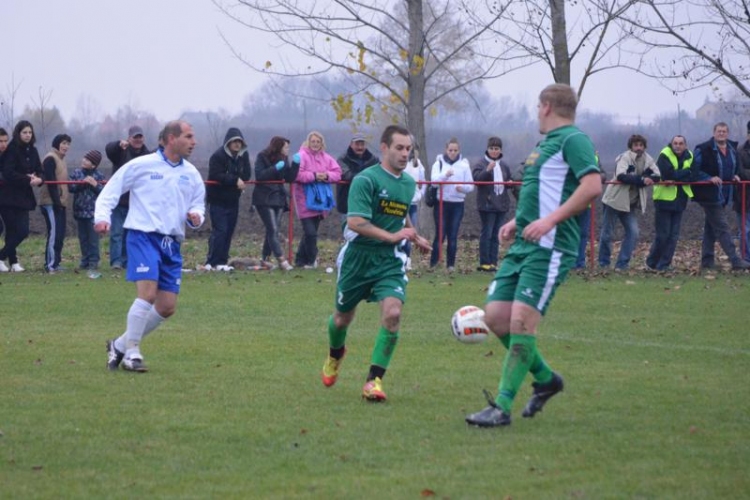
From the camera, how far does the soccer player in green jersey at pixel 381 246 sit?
788cm

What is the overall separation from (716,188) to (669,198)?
2.59 feet

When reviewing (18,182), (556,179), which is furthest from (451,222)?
(556,179)

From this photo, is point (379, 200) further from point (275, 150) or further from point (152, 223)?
point (275, 150)

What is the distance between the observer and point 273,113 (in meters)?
59.7

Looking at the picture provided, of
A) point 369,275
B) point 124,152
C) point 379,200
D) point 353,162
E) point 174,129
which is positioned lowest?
point 369,275

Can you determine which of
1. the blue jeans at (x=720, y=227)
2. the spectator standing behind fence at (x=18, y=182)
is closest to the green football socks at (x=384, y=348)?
the spectator standing behind fence at (x=18, y=182)

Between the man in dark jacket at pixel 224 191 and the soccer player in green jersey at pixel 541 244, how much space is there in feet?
36.3

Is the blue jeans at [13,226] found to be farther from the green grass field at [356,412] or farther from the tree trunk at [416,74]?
the tree trunk at [416,74]

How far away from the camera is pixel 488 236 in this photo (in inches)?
727

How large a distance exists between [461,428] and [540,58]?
53.5 ft

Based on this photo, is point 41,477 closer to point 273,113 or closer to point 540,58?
point 540,58

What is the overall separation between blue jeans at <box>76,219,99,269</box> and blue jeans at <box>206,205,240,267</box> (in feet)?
5.64

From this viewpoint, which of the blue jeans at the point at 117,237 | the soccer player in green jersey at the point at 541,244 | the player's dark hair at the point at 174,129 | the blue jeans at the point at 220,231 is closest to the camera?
the soccer player in green jersey at the point at 541,244

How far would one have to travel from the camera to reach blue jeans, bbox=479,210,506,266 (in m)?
18.4
